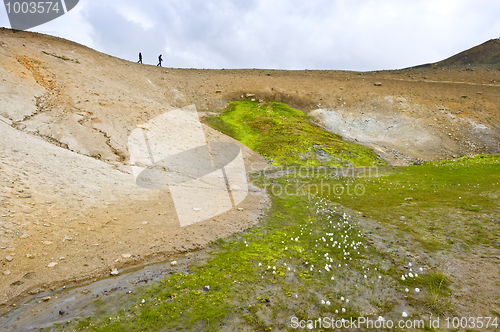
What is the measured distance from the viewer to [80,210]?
13.1m

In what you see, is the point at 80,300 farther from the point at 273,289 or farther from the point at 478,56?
the point at 478,56

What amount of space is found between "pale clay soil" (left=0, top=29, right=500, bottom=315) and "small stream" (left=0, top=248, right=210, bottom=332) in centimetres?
46

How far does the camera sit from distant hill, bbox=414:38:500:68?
68450mm

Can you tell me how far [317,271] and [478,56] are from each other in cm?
9233

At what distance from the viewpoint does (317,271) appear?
10.0 m

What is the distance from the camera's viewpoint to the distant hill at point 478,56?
68450mm

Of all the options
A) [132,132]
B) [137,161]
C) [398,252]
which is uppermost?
[132,132]

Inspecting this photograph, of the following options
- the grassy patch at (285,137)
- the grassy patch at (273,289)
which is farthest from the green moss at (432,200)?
the grassy patch at (285,137)

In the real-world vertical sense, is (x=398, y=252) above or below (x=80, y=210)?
below

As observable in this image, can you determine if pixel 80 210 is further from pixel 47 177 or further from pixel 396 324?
pixel 396 324

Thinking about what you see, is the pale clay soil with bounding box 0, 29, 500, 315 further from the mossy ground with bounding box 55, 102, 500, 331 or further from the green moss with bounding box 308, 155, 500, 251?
the green moss with bounding box 308, 155, 500, 251

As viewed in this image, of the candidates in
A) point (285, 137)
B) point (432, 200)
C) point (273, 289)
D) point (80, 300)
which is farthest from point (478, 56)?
point (80, 300)

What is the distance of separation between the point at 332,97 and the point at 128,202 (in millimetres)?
46049

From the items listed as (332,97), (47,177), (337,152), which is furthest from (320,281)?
(332,97)
